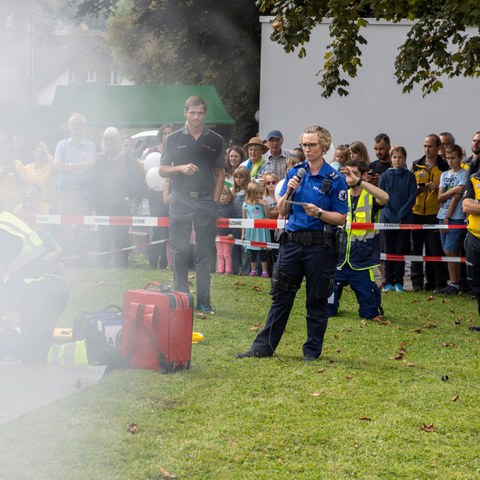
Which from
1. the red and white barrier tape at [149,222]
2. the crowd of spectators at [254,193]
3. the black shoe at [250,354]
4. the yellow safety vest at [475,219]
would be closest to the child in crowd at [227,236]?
the crowd of spectators at [254,193]

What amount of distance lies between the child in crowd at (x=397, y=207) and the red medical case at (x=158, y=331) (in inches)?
259

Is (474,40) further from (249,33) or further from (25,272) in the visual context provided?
(249,33)

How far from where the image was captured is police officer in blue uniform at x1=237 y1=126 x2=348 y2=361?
7699 mm

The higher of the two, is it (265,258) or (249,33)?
(249,33)

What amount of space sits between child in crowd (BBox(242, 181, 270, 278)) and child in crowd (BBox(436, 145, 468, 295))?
8.04 feet

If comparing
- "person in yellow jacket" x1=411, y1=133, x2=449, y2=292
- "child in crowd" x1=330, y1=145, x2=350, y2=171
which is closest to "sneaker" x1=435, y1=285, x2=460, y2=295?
"person in yellow jacket" x1=411, y1=133, x2=449, y2=292

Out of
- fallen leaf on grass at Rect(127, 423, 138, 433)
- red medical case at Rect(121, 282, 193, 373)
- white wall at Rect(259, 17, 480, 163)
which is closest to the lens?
fallen leaf on grass at Rect(127, 423, 138, 433)

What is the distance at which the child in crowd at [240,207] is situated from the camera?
1431 cm

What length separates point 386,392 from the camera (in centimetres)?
693

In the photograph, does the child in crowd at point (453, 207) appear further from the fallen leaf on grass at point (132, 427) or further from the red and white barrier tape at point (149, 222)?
the fallen leaf on grass at point (132, 427)

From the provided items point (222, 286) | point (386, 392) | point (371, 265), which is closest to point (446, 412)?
point (386, 392)

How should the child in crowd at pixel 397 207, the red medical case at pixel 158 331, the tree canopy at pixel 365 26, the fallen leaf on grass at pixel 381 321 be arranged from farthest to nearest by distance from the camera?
the child in crowd at pixel 397 207, the tree canopy at pixel 365 26, the fallen leaf on grass at pixel 381 321, the red medical case at pixel 158 331

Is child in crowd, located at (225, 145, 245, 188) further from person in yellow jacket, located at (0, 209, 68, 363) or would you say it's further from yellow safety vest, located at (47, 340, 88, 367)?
yellow safety vest, located at (47, 340, 88, 367)

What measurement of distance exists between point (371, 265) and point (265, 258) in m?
3.82
